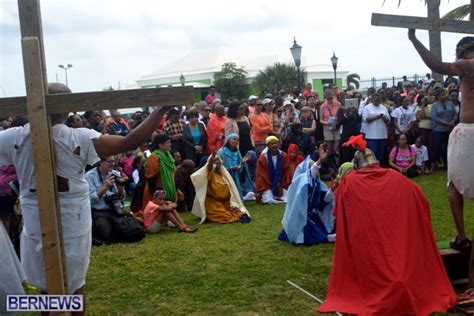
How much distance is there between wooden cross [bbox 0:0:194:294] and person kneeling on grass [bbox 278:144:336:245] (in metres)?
4.34

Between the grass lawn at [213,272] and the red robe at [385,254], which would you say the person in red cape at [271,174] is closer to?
the grass lawn at [213,272]

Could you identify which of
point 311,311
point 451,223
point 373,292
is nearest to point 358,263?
point 373,292

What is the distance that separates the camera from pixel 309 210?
7199mm

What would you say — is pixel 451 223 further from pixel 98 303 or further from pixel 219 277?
pixel 98 303

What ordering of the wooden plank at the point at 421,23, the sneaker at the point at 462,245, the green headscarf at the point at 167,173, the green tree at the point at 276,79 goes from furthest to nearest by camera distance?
the green tree at the point at 276,79
the green headscarf at the point at 167,173
the sneaker at the point at 462,245
the wooden plank at the point at 421,23

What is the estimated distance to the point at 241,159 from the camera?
1037 cm

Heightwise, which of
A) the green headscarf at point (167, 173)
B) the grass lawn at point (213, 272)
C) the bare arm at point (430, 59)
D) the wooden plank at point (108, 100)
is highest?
the bare arm at point (430, 59)

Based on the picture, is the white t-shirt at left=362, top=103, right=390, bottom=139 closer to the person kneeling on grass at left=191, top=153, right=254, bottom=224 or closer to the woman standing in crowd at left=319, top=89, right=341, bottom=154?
the woman standing in crowd at left=319, top=89, right=341, bottom=154

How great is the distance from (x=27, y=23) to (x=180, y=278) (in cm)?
349

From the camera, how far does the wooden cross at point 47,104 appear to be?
112 inches

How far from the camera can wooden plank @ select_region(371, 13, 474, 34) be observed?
148 inches

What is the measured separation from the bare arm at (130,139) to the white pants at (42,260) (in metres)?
0.55

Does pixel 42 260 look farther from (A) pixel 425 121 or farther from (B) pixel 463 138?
(A) pixel 425 121

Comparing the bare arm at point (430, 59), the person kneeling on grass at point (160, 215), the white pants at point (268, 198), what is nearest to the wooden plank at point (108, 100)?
the bare arm at point (430, 59)
